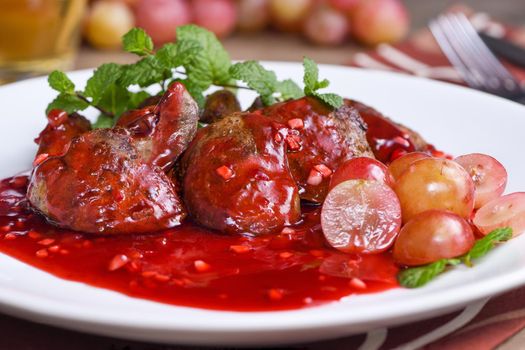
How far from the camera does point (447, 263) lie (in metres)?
2.25

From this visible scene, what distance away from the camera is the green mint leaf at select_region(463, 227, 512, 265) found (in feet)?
7.47

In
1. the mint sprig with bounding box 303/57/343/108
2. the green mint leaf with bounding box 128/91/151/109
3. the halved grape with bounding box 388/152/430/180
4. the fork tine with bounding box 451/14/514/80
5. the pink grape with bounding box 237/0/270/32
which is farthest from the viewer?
the pink grape with bounding box 237/0/270/32

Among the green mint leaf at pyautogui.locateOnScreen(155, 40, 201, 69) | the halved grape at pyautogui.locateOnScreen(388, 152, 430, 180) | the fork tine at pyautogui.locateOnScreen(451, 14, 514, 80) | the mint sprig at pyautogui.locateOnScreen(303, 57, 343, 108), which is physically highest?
the green mint leaf at pyautogui.locateOnScreen(155, 40, 201, 69)

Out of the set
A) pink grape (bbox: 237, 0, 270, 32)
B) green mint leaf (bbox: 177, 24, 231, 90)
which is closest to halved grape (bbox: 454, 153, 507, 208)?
green mint leaf (bbox: 177, 24, 231, 90)

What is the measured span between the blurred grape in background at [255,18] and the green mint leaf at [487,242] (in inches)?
141

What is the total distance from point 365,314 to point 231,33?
4651 millimetres

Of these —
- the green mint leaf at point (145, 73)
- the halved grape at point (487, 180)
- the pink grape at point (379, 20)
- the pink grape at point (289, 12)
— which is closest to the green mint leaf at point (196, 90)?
the green mint leaf at point (145, 73)

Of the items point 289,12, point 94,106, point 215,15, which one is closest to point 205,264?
point 94,106

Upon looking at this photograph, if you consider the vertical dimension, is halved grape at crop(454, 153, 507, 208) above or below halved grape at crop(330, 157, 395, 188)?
below

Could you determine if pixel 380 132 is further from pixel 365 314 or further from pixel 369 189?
pixel 365 314

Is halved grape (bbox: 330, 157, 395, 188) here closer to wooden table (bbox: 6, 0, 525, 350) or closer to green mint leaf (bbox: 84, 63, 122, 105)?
wooden table (bbox: 6, 0, 525, 350)

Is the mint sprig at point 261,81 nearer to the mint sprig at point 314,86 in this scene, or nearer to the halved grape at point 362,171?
the mint sprig at point 314,86

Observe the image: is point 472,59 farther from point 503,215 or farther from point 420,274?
point 420,274

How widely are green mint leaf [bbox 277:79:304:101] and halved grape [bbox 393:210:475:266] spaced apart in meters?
0.88
